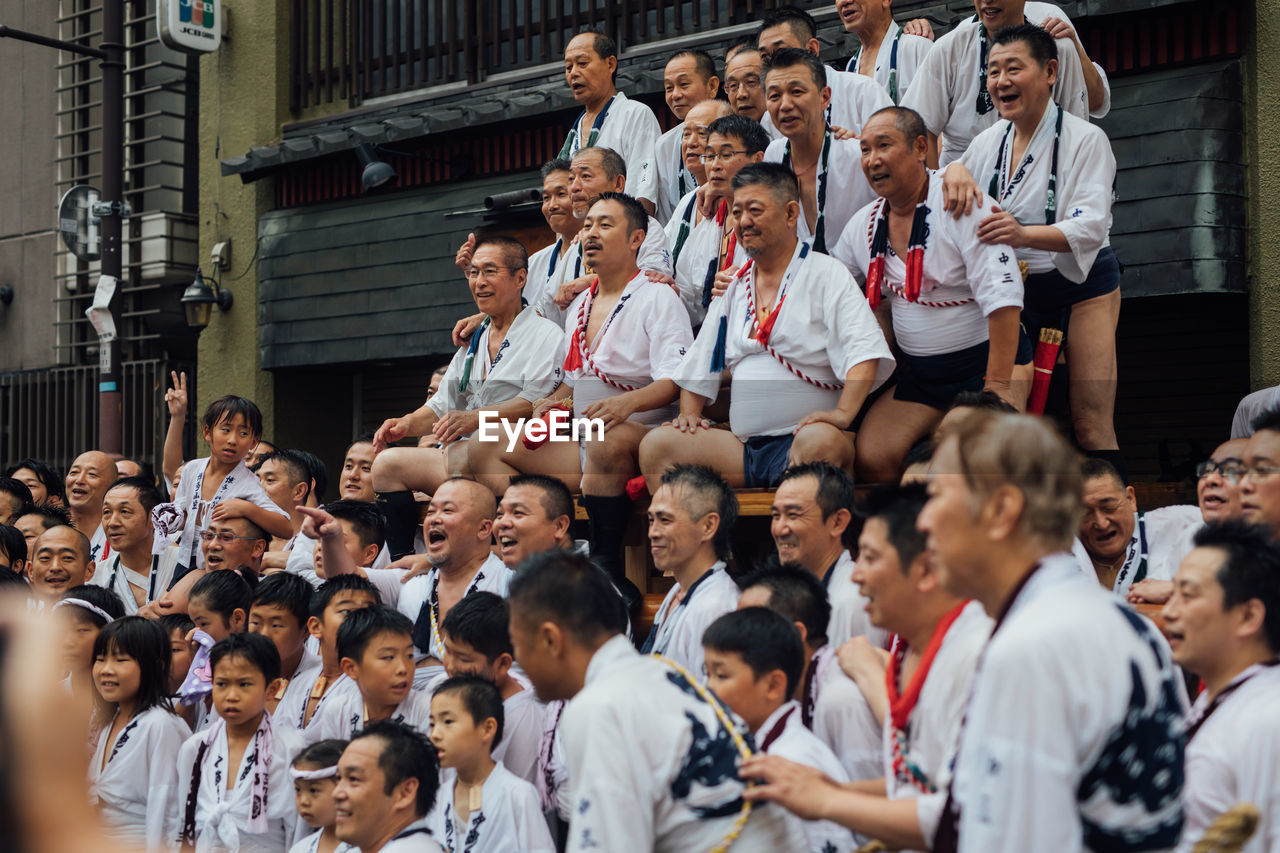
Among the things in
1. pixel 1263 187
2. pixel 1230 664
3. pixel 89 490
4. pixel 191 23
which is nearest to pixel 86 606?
pixel 89 490

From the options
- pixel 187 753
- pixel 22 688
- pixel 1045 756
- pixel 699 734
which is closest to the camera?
pixel 22 688

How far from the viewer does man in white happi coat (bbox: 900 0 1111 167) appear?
553 cm

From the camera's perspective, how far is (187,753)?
4.97 meters

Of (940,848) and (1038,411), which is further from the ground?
(1038,411)

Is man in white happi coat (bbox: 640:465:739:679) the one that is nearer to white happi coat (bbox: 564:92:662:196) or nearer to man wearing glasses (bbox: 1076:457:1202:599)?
man wearing glasses (bbox: 1076:457:1202:599)

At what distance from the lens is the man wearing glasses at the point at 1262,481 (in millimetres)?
3732

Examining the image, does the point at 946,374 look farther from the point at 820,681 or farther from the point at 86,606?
the point at 86,606

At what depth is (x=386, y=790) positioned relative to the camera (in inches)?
158

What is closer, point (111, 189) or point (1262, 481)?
point (1262, 481)

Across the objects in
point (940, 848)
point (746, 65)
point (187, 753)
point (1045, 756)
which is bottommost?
point (187, 753)

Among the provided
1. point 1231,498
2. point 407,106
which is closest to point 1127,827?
point 1231,498

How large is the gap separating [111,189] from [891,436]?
7.35 m

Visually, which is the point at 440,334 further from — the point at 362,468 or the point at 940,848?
the point at 940,848

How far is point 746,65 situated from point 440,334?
4.44 metres
